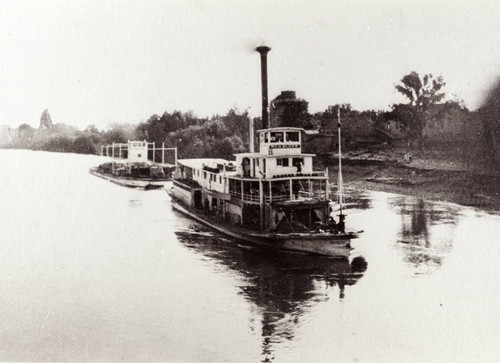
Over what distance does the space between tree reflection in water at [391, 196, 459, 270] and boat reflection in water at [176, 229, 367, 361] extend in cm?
177

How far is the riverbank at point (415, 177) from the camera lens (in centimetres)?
1695

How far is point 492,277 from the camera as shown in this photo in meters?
10.6

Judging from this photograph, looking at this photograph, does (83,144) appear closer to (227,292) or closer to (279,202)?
(279,202)

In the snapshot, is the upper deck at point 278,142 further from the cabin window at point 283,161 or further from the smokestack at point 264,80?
the smokestack at point 264,80

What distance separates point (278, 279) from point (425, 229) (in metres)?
6.70

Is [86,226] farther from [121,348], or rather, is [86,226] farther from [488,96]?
[488,96]

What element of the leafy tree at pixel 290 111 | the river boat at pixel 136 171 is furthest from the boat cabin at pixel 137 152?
the leafy tree at pixel 290 111

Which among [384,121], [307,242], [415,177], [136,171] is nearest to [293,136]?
[307,242]

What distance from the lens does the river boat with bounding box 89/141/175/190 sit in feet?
92.1

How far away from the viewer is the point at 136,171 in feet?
99.1

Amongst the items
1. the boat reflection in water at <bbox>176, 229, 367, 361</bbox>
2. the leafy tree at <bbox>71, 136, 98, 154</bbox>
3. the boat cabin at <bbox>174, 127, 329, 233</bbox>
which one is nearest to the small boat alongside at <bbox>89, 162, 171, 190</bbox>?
the leafy tree at <bbox>71, 136, 98, 154</bbox>

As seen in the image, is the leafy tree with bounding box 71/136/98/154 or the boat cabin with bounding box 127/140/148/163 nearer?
the leafy tree with bounding box 71/136/98/154

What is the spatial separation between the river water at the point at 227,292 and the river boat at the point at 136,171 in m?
11.9

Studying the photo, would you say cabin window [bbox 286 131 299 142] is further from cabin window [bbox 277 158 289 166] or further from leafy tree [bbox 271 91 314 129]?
leafy tree [bbox 271 91 314 129]
